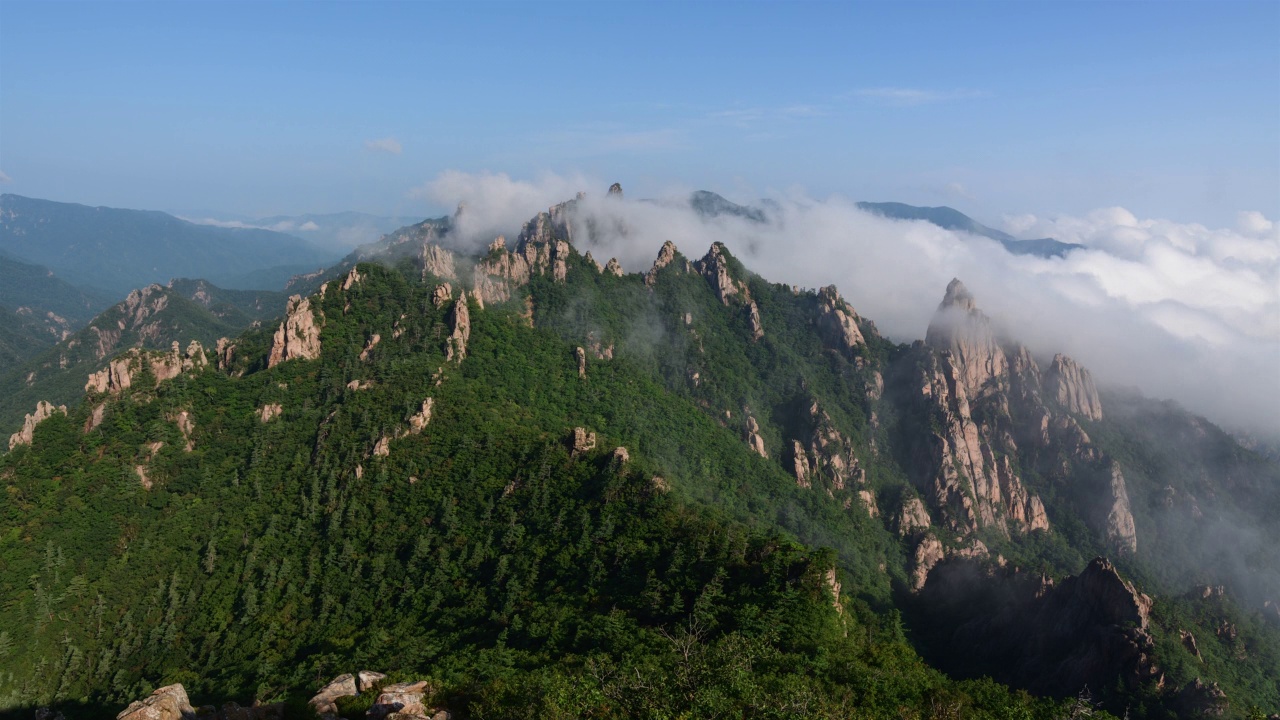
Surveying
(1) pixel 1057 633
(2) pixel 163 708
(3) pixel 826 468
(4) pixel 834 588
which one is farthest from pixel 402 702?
(3) pixel 826 468

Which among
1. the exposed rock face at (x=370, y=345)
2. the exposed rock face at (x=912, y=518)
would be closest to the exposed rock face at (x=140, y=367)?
the exposed rock face at (x=370, y=345)

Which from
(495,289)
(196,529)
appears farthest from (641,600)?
(495,289)

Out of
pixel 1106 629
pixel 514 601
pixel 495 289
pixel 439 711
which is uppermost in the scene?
pixel 495 289

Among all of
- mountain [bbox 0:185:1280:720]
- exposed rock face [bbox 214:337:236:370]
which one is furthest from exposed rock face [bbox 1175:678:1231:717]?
exposed rock face [bbox 214:337:236:370]

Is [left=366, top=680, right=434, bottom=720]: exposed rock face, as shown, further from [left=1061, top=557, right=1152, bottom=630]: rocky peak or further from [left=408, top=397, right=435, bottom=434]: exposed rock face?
[left=1061, top=557, right=1152, bottom=630]: rocky peak

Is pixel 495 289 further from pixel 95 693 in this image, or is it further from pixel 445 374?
pixel 95 693

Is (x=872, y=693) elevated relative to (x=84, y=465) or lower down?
lower down

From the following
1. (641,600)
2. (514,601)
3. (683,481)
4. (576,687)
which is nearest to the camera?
(576,687)
